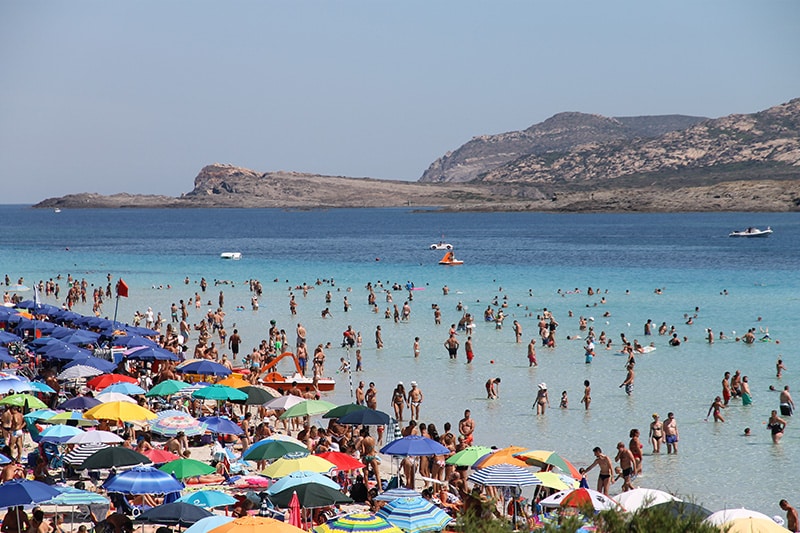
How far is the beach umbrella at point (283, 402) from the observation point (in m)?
22.4

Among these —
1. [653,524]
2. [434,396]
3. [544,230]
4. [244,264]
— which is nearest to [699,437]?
[434,396]

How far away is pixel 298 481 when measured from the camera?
49.0 feet

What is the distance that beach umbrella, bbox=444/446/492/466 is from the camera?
17.5m

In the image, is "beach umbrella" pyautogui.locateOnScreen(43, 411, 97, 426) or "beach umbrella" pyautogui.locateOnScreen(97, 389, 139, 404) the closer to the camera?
"beach umbrella" pyautogui.locateOnScreen(43, 411, 97, 426)

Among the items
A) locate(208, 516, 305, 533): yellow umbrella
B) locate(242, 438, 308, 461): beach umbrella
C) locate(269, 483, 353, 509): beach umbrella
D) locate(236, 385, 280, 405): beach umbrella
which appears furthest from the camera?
locate(236, 385, 280, 405): beach umbrella

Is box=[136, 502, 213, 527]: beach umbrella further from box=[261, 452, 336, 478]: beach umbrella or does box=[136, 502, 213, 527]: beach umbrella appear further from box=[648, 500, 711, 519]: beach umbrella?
box=[648, 500, 711, 519]: beach umbrella

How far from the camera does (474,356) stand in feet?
115

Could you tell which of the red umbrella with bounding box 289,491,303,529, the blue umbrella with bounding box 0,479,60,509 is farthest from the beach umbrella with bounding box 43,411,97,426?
the red umbrella with bounding box 289,491,303,529

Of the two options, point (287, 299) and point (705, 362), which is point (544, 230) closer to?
point (287, 299)

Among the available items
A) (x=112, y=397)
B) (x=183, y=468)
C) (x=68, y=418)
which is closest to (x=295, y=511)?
(x=183, y=468)

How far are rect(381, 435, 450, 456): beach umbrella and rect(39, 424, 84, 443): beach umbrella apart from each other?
5.76 meters

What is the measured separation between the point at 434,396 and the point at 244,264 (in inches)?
2065

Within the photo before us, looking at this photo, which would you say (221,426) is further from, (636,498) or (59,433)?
(636,498)

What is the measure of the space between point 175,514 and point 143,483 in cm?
131
